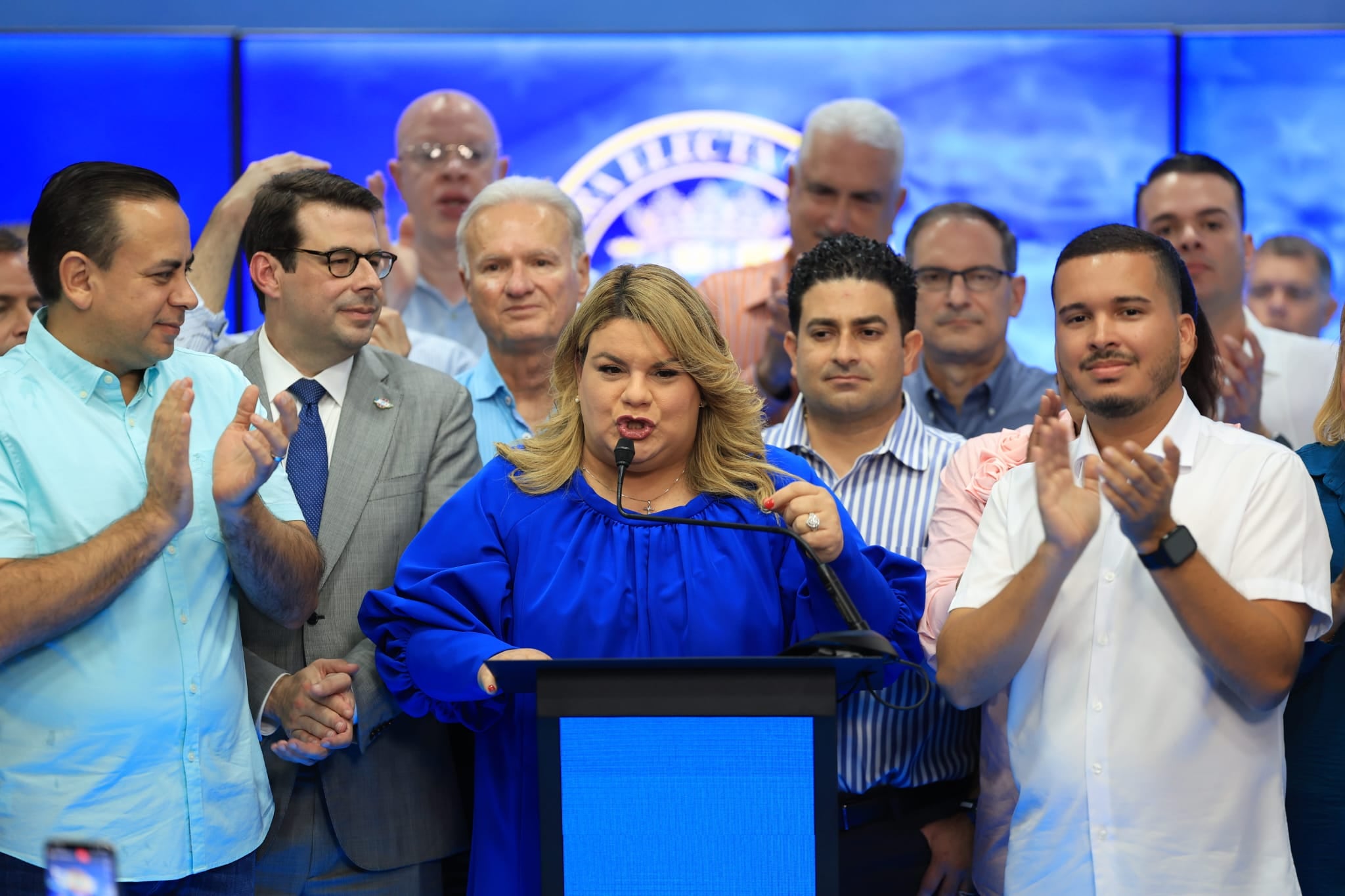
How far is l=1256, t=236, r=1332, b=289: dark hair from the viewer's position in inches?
183

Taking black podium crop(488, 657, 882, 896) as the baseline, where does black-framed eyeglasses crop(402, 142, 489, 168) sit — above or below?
above

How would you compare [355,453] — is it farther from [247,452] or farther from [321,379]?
[247,452]

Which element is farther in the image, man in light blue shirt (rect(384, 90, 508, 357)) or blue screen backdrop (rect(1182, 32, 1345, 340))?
blue screen backdrop (rect(1182, 32, 1345, 340))

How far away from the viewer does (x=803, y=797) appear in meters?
1.73

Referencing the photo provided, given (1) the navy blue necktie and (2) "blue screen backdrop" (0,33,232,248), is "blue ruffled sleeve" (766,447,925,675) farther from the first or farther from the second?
(2) "blue screen backdrop" (0,33,232,248)

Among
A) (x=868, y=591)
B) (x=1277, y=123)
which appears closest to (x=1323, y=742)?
(x=868, y=591)

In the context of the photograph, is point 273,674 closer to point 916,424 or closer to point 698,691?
point 698,691

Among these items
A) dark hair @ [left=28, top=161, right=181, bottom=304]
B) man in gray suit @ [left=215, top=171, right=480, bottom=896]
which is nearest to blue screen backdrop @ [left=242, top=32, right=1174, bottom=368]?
man in gray suit @ [left=215, top=171, right=480, bottom=896]

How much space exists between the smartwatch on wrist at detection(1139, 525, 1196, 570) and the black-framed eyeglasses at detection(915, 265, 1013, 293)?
198cm

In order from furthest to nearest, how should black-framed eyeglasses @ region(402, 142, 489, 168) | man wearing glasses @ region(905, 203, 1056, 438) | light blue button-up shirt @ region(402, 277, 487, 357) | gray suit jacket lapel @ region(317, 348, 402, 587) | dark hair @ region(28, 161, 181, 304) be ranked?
light blue button-up shirt @ region(402, 277, 487, 357) → black-framed eyeglasses @ region(402, 142, 489, 168) → man wearing glasses @ region(905, 203, 1056, 438) → gray suit jacket lapel @ region(317, 348, 402, 587) → dark hair @ region(28, 161, 181, 304)

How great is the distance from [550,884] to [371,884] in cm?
97

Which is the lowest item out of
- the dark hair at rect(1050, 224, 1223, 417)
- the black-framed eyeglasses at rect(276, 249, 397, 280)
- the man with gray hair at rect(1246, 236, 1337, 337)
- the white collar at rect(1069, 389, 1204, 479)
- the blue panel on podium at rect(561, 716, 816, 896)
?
the blue panel on podium at rect(561, 716, 816, 896)

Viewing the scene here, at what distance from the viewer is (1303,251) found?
4.66 meters

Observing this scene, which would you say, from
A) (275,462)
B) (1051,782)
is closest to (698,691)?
(1051,782)
